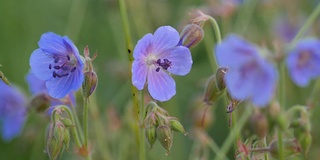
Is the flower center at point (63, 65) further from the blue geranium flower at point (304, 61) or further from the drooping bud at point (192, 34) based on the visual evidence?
the blue geranium flower at point (304, 61)

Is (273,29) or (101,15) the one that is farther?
(101,15)

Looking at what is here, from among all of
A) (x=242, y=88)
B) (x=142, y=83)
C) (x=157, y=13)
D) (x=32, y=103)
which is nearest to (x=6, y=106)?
(x=32, y=103)

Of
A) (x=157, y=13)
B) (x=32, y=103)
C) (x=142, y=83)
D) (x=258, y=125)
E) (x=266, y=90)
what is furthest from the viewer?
(x=157, y=13)

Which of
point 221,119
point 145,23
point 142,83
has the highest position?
point 145,23

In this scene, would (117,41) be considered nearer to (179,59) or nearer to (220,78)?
(179,59)

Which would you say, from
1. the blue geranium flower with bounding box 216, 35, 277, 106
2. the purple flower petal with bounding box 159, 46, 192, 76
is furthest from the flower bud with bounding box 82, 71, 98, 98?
the blue geranium flower with bounding box 216, 35, 277, 106

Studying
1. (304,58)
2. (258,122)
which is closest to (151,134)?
(258,122)

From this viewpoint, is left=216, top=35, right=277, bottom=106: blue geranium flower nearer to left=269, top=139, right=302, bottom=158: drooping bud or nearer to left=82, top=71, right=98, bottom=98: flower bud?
left=269, top=139, right=302, bottom=158: drooping bud

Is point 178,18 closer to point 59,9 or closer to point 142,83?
point 59,9
